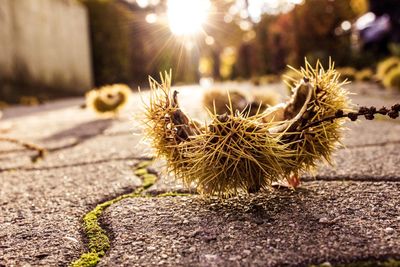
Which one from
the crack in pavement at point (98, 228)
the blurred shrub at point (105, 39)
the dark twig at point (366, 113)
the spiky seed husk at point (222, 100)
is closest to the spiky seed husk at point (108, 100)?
the spiky seed husk at point (222, 100)

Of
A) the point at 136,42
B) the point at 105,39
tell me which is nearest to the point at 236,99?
the point at 105,39

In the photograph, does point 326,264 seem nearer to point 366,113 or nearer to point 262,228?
point 262,228

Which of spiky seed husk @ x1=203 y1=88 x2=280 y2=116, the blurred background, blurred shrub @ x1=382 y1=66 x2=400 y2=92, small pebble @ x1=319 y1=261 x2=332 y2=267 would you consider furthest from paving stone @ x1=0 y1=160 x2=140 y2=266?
the blurred background

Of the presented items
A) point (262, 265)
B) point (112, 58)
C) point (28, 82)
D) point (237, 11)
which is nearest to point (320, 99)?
point (262, 265)

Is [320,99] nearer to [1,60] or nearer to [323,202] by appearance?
[323,202]

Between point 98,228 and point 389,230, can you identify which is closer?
point 389,230
